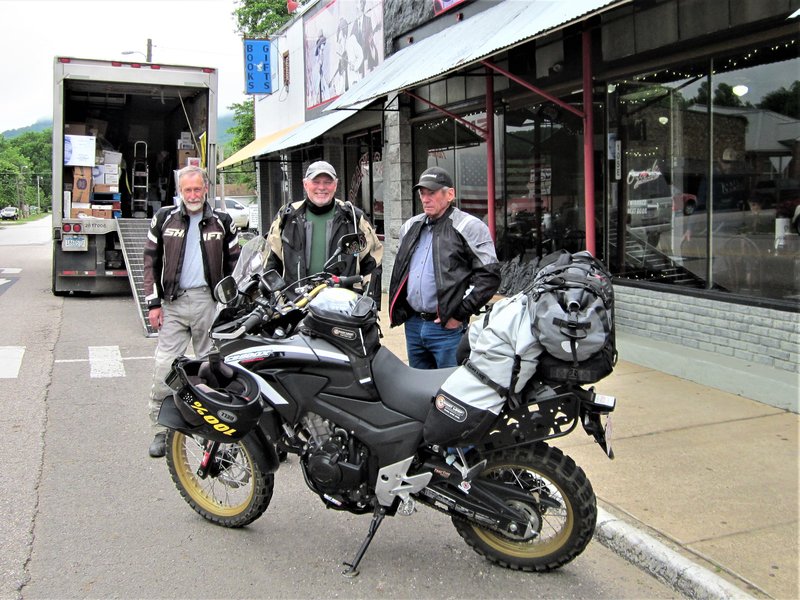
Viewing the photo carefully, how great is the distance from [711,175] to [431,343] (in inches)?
151

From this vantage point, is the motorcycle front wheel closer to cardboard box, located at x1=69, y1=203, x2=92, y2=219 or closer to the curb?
the curb

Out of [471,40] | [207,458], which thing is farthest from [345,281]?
[471,40]

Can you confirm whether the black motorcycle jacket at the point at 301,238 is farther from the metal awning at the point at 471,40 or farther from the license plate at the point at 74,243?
the license plate at the point at 74,243

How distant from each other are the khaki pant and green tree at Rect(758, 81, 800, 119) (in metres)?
4.95

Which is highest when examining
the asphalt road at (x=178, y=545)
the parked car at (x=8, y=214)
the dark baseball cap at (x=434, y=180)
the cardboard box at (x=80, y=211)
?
the parked car at (x=8, y=214)

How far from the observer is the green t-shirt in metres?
4.97

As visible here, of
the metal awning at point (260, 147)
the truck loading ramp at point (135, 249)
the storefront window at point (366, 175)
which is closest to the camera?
the truck loading ramp at point (135, 249)

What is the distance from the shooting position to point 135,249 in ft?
39.0

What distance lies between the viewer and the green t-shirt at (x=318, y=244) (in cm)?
497

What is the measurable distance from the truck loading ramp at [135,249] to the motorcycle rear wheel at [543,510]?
780 centimetres

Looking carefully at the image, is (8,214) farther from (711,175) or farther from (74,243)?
(711,175)

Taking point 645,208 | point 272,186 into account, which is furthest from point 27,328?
point 272,186

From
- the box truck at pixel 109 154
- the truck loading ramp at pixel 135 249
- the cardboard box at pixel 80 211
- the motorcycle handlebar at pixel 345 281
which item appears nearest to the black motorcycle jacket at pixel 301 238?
the motorcycle handlebar at pixel 345 281

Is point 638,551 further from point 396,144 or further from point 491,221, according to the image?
point 396,144
